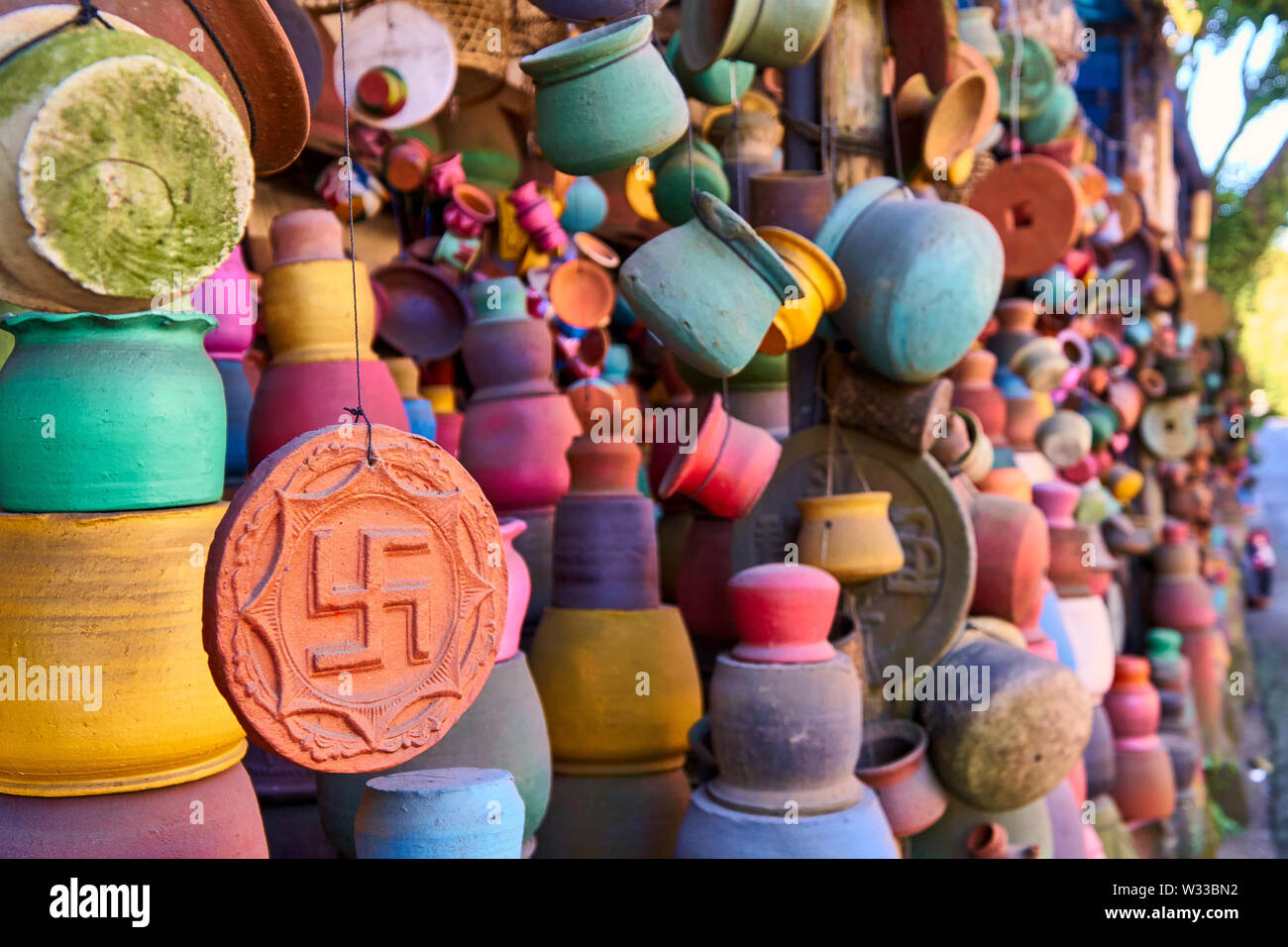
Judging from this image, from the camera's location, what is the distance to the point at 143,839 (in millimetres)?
1484

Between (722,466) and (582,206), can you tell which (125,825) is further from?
→ (582,206)

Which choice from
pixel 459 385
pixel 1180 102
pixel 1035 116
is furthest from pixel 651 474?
pixel 1180 102

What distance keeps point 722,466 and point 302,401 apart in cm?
82

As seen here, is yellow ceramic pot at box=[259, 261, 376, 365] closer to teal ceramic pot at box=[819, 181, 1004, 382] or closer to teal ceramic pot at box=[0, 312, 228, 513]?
teal ceramic pot at box=[0, 312, 228, 513]

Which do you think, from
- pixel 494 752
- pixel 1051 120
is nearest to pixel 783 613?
pixel 494 752

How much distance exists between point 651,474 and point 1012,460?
147 cm

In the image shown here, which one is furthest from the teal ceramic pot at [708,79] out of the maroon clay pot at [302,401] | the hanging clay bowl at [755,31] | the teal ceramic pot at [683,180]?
the maroon clay pot at [302,401]

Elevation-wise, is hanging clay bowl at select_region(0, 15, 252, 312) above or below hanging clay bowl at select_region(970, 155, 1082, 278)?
below

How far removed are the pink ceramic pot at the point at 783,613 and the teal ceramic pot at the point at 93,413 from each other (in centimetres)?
107

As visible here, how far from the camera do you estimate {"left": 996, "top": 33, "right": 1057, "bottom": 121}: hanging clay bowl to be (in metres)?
4.71

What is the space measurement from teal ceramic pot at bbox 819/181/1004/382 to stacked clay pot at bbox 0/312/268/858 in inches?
58.8

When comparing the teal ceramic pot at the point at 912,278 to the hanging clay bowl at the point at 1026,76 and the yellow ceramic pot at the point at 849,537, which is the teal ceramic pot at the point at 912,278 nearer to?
the yellow ceramic pot at the point at 849,537

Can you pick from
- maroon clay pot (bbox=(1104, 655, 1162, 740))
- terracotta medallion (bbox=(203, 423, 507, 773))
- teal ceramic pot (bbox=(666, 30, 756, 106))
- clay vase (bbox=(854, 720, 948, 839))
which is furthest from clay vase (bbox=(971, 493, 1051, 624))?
maroon clay pot (bbox=(1104, 655, 1162, 740))

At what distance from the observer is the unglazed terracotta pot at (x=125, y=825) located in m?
1.46
